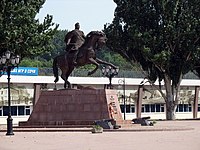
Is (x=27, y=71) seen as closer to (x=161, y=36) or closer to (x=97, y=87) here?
(x=97, y=87)

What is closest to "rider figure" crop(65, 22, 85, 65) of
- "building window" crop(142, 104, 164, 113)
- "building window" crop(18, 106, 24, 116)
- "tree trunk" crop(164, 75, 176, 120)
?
"tree trunk" crop(164, 75, 176, 120)

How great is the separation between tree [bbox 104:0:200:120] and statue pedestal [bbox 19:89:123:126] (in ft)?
57.6

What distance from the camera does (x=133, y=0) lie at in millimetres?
50844

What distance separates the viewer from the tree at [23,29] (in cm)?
3847

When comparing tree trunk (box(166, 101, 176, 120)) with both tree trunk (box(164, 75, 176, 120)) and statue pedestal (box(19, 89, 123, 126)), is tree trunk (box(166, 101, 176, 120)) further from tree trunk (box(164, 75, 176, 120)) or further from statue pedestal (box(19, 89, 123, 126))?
statue pedestal (box(19, 89, 123, 126))

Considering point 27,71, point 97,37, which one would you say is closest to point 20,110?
→ point 27,71

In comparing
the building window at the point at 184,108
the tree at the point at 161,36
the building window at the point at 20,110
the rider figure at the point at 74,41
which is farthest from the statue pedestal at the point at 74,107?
the building window at the point at 184,108

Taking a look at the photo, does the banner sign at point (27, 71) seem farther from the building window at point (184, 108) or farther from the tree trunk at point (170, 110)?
the building window at point (184, 108)

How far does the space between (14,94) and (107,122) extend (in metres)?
32.3

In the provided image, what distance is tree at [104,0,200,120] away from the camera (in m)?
48.2

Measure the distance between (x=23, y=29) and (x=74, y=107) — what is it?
10717 mm

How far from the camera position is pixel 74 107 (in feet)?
101

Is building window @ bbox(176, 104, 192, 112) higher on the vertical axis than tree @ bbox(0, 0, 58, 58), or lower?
lower

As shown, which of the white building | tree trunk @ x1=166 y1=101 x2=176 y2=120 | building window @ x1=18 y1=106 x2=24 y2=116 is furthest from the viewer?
building window @ x1=18 y1=106 x2=24 y2=116
